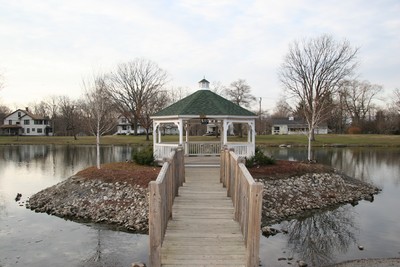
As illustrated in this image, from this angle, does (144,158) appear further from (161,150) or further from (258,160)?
(258,160)

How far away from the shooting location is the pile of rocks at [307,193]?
1551 cm

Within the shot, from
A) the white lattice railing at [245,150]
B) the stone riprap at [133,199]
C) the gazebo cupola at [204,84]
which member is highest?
the gazebo cupola at [204,84]

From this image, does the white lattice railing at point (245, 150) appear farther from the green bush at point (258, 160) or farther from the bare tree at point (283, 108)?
the bare tree at point (283, 108)

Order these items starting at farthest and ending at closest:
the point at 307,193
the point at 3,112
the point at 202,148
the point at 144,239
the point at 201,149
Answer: the point at 3,112
the point at 202,148
the point at 201,149
the point at 307,193
the point at 144,239

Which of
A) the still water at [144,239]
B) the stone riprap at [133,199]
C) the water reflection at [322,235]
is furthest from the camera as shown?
the stone riprap at [133,199]

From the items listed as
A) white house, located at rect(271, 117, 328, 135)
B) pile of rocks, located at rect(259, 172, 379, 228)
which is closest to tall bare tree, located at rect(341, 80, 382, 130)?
white house, located at rect(271, 117, 328, 135)

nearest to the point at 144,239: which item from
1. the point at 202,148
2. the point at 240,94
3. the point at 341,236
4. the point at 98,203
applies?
the point at 98,203

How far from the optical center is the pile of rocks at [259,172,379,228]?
50.9 ft

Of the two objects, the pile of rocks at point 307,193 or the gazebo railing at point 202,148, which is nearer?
the pile of rocks at point 307,193

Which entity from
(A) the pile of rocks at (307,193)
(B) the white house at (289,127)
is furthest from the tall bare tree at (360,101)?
(A) the pile of rocks at (307,193)

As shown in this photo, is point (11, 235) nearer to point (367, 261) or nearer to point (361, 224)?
point (367, 261)

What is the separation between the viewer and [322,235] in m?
13.3

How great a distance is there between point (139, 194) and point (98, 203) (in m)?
1.86

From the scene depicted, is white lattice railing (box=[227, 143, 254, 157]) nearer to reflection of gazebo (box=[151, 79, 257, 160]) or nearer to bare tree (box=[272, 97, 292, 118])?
reflection of gazebo (box=[151, 79, 257, 160])
